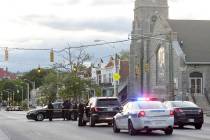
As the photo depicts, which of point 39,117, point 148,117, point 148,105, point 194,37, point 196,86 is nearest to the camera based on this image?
point 148,117

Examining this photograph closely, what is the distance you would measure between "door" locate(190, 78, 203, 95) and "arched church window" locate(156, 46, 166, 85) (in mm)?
6132

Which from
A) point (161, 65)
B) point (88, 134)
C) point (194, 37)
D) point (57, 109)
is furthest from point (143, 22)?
point (88, 134)

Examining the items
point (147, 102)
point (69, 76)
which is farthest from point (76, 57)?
point (147, 102)

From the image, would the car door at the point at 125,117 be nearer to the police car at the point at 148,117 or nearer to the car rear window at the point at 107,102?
the police car at the point at 148,117

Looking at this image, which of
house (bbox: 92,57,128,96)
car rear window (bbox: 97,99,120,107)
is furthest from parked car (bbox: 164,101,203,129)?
house (bbox: 92,57,128,96)

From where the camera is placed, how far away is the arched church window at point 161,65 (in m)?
77.1

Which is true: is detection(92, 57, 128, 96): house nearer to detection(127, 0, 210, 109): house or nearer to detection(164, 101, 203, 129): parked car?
detection(127, 0, 210, 109): house

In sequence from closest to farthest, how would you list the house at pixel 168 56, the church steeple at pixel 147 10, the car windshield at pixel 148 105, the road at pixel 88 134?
the road at pixel 88 134 < the car windshield at pixel 148 105 < the house at pixel 168 56 < the church steeple at pixel 147 10

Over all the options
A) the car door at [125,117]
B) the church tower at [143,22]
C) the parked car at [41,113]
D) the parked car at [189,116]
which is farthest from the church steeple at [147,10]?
the car door at [125,117]

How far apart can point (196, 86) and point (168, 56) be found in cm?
540

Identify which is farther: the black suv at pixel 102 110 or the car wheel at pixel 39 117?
the car wheel at pixel 39 117

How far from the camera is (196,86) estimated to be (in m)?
71.4

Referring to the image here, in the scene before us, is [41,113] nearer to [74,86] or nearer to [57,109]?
[57,109]

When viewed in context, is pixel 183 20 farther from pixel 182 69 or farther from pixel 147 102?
pixel 147 102
